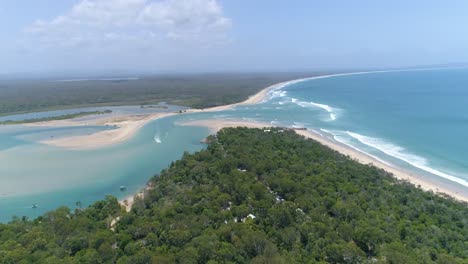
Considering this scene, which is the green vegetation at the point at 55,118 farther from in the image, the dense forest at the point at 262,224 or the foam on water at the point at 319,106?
the dense forest at the point at 262,224

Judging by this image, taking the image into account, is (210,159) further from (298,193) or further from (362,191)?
(362,191)

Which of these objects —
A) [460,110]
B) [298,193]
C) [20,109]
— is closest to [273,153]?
[298,193]

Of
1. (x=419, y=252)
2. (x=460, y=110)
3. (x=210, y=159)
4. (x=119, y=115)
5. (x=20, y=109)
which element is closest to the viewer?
(x=419, y=252)

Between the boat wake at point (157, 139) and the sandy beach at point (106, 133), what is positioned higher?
the sandy beach at point (106, 133)

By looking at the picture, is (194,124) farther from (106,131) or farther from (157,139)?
(106,131)

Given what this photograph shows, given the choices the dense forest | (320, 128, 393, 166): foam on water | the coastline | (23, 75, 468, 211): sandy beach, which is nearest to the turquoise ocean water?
(320, 128, 393, 166): foam on water

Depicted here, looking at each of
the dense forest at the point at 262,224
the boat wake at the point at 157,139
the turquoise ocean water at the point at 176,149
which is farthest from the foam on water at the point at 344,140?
the boat wake at the point at 157,139
